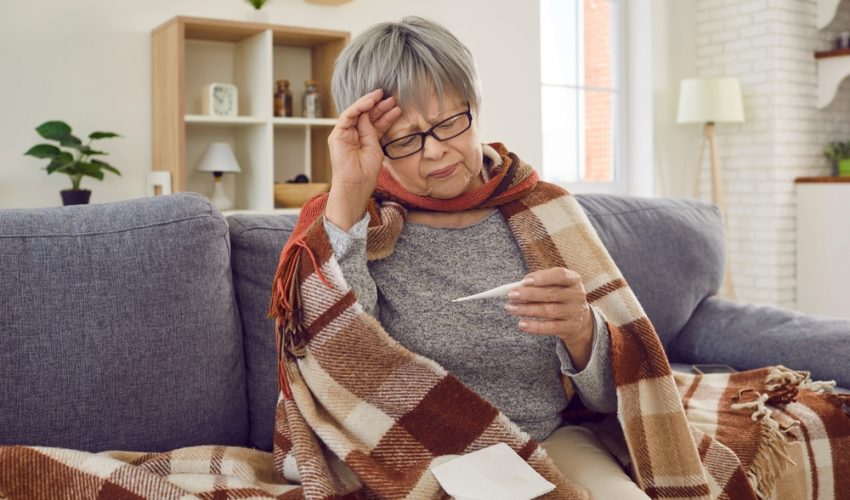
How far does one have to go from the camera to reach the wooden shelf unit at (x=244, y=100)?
10.9ft

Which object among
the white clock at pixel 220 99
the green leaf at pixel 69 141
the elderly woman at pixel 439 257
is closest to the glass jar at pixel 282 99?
the white clock at pixel 220 99

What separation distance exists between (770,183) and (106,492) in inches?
181

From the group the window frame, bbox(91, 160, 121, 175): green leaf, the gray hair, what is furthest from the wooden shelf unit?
the window frame

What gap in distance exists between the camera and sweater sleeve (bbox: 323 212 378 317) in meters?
1.39

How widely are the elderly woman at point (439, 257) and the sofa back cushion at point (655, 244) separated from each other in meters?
0.33

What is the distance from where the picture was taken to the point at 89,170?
3.17 m

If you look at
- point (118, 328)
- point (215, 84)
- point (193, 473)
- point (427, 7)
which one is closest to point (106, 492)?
point (193, 473)

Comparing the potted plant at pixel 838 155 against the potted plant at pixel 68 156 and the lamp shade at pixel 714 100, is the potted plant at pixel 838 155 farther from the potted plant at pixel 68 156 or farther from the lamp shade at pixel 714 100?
the potted plant at pixel 68 156

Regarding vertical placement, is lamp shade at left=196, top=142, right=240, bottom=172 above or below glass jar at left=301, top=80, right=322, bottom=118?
below

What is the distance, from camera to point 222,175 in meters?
3.73

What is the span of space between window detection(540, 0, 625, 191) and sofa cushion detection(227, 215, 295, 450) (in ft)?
11.3

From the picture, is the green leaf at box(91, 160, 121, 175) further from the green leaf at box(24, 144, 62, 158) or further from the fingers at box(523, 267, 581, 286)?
the fingers at box(523, 267, 581, 286)

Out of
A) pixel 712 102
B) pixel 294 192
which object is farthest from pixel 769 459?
pixel 712 102

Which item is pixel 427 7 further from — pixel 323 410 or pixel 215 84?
pixel 323 410
